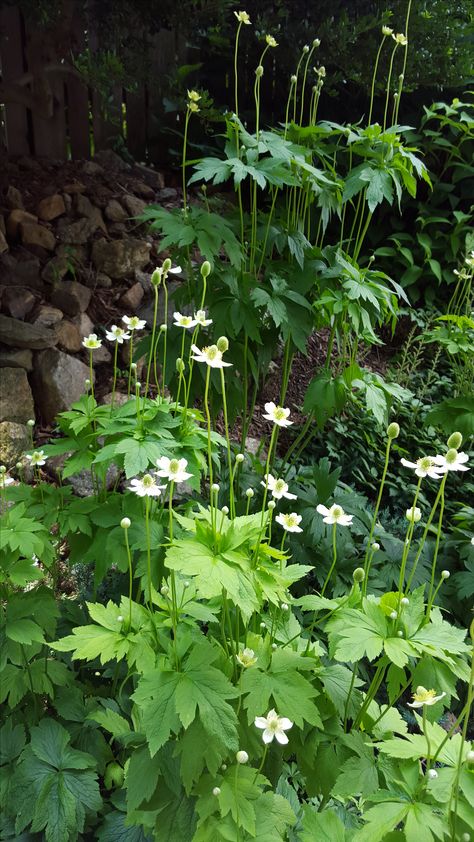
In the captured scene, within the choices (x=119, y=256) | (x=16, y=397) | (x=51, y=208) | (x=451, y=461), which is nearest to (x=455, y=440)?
(x=451, y=461)

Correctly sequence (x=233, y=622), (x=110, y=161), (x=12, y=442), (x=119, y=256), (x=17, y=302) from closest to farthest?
1. (x=233, y=622)
2. (x=12, y=442)
3. (x=17, y=302)
4. (x=119, y=256)
5. (x=110, y=161)

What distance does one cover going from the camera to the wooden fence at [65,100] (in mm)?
3869

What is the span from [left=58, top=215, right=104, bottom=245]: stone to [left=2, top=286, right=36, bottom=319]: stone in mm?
519

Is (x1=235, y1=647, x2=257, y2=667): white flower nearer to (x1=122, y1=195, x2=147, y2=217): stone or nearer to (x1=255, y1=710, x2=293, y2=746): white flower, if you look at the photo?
(x1=255, y1=710, x2=293, y2=746): white flower

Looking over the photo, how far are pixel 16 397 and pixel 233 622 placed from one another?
77.8 inches

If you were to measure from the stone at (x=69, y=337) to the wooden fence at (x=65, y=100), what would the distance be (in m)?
1.32

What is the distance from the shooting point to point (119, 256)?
379 cm

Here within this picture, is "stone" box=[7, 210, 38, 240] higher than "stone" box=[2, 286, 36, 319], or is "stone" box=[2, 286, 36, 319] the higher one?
"stone" box=[7, 210, 38, 240]

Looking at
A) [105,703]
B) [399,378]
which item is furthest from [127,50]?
[105,703]

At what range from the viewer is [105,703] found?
1.71 meters

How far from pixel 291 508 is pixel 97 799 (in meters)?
1.33

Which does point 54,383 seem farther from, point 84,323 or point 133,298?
point 133,298

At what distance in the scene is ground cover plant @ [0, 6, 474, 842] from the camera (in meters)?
1.17

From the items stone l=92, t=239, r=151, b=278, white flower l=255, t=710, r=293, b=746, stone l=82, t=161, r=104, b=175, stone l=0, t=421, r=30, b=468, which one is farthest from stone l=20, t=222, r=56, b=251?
white flower l=255, t=710, r=293, b=746
